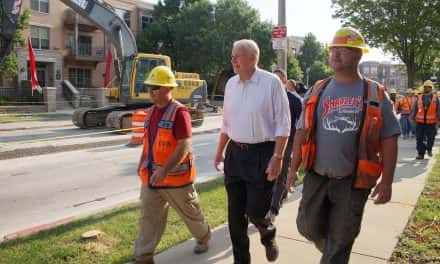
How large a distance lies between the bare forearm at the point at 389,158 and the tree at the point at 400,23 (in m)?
23.1

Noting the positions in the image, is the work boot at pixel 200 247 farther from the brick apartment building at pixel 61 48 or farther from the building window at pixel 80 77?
the building window at pixel 80 77

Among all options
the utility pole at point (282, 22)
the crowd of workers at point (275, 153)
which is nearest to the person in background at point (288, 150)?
the crowd of workers at point (275, 153)

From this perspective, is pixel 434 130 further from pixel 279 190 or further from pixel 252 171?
pixel 252 171

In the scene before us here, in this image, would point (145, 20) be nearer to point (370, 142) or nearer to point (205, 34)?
point (205, 34)

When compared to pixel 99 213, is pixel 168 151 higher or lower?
higher

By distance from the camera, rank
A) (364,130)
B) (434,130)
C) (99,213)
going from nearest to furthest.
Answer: (364,130) < (99,213) < (434,130)

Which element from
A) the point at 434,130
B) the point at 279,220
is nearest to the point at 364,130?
the point at 279,220

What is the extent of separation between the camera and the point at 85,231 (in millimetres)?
4770

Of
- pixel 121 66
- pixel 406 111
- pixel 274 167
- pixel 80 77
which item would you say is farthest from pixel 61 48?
pixel 274 167

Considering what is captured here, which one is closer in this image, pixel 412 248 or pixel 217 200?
pixel 412 248

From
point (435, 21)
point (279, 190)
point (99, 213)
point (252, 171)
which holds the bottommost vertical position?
point (99, 213)

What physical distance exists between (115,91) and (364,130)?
16.7 meters

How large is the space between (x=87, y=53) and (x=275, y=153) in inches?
1543

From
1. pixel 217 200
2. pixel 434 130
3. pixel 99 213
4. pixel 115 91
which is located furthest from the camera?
pixel 115 91
